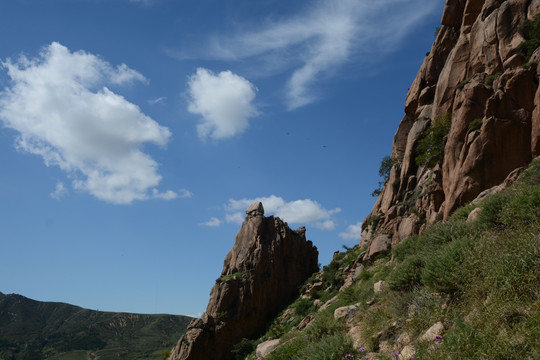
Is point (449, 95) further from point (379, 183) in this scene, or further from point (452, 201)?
point (379, 183)

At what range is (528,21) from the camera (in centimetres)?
2347

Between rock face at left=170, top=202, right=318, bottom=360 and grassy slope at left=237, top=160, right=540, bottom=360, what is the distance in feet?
136

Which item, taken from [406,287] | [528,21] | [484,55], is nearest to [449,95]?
[484,55]

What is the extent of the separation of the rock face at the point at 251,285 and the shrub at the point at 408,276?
41695mm

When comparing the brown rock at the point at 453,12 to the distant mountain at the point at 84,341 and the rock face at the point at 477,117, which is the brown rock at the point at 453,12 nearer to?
the rock face at the point at 477,117

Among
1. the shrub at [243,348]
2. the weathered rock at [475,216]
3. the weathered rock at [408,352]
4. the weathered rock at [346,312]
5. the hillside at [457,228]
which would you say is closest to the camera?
the hillside at [457,228]

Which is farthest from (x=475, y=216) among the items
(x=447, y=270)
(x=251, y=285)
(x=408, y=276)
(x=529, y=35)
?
(x=251, y=285)

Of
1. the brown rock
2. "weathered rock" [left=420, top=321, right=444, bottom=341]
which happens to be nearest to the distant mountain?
the brown rock

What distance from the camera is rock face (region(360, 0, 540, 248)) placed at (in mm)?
20906

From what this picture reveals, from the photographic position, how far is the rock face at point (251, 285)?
152 feet

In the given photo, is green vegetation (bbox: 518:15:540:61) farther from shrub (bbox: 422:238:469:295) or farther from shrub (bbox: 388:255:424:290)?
shrub (bbox: 422:238:469:295)

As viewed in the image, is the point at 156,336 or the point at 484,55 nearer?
the point at 484,55

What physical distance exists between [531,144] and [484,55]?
1036cm

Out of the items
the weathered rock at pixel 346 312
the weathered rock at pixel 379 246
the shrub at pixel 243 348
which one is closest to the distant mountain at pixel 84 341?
the shrub at pixel 243 348
